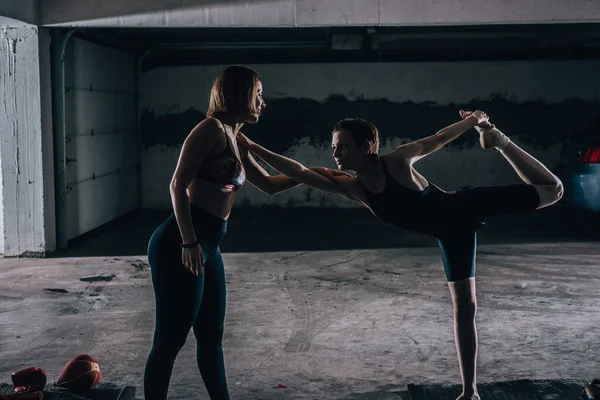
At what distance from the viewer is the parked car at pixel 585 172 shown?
8.23 m

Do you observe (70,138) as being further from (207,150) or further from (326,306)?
(207,150)

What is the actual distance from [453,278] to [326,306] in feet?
7.89

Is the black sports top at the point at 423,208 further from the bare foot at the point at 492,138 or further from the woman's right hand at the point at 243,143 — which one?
the woman's right hand at the point at 243,143

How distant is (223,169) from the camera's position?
10.2 feet

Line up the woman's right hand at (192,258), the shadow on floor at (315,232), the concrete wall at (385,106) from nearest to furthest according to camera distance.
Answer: the woman's right hand at (192,258)
the shadow on floor at (315,232)
the concrete wall at (385,106)

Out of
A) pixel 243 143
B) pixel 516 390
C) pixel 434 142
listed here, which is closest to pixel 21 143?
pixel 243 143

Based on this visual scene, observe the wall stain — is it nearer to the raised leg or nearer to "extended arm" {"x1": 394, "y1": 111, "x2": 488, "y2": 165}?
"extended arm" {"x1": 394, "y1": 111, "x2": 488, "y2": 165}

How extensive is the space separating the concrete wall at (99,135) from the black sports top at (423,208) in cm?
597

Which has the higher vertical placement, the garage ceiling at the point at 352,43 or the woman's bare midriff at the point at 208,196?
the garage ceiling at the point at 352,43

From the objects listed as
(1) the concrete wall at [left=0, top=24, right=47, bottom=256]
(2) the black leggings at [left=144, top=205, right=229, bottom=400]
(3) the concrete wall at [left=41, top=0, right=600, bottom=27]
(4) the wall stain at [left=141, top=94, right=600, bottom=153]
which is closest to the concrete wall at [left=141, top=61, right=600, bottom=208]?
(4) the wall stain at [left=141, top=94, right=600, bottom=153]

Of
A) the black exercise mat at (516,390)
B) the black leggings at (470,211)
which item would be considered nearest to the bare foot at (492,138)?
the black leggings at (470,211)

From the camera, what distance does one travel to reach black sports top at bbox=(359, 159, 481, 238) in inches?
134

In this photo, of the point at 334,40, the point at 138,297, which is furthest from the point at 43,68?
the point at 334,40

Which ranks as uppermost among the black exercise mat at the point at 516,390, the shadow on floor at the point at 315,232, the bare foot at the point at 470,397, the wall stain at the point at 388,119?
the wall stain at the point at 388,119
